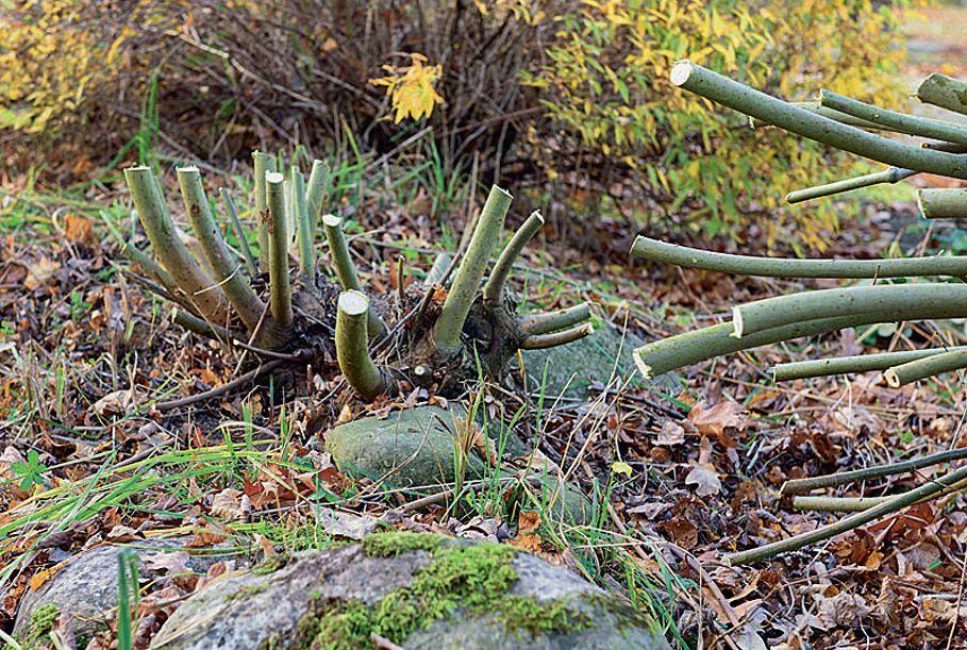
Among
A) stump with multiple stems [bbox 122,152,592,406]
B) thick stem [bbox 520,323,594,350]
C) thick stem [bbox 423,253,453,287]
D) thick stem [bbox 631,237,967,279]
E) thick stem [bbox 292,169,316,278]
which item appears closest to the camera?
thick stem [bbox 631,237,967,279]

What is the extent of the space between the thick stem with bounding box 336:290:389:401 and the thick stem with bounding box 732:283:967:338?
1.30 m

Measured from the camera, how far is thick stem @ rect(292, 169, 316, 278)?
3.22 metres

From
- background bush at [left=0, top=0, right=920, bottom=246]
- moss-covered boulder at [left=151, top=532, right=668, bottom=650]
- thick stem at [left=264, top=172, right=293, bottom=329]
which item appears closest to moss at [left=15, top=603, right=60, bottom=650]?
moss-covered boulder at [left=151, top=532, right=668, bottom=650]

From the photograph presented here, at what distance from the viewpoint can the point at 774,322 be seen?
1.45 m

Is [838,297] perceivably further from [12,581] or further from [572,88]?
[572,88]

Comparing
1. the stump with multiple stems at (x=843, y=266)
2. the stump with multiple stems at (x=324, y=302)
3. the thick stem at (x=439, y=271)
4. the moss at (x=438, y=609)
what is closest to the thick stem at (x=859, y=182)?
the stump with multiple stems at (x=843, y=266)

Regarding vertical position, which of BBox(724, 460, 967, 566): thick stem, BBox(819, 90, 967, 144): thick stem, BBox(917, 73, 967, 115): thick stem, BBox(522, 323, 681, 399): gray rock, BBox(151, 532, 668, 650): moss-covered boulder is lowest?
BBox(522, 323, 681, 399): gray rock

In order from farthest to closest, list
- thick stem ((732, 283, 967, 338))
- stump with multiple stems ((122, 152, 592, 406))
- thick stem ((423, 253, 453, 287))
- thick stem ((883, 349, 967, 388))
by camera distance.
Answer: thick stem ((423, 253, 453, 287)) → stump with multiple stems ((122, 152, 592, 406)) → thick stem ((883, 349, 967, 388)) → thick stem ((732, 283, 967, 338))

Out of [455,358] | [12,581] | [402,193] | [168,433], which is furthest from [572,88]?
[12,581]

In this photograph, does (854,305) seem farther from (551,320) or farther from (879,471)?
(551,320)

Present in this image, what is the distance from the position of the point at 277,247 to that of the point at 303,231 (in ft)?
0.92

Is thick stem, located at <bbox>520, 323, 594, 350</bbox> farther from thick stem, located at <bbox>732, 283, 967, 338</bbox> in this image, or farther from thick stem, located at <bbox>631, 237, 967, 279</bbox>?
thick stem, located at <bbox>732, 283, 967, 338</bbox>

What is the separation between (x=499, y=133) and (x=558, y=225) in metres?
0.65

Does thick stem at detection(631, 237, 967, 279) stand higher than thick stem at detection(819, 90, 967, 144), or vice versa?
thick stem at detection(819, 90, 967, 144)
